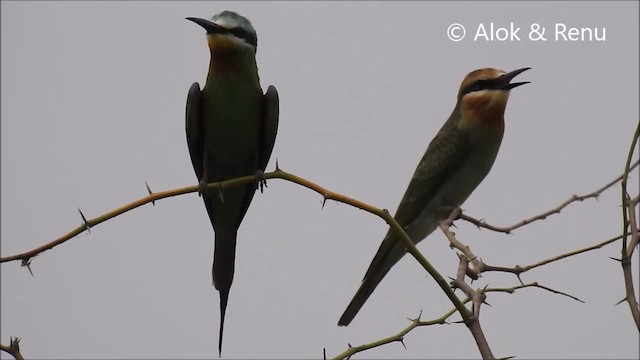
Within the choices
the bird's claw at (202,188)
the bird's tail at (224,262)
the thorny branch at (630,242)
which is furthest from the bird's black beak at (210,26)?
the thorny branch at (630,242)

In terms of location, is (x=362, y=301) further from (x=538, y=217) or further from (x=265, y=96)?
(x=538, y=217)

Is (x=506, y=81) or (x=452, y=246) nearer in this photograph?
(x=452, y=246)

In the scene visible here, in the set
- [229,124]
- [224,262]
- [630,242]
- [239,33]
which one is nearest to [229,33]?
[239,33]

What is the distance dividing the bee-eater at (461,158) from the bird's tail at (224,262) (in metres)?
0.79

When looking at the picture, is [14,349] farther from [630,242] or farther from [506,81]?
[506,81]

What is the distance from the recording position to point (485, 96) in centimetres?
399

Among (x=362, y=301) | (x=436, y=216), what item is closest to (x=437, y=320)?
(x=362, y=301)

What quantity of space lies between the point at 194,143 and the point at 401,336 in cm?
212

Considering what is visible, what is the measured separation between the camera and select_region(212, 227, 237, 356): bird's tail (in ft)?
11.4

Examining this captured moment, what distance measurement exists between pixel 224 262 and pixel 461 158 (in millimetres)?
1259

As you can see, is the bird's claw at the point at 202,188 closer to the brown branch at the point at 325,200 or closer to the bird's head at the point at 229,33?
the brown branch at the point at 325,200

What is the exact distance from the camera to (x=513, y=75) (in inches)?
147

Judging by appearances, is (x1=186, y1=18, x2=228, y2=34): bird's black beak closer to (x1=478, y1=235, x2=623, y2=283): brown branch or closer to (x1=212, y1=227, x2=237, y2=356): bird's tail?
(x1=212, y1=227, x2=237, y2=356): bird's tail

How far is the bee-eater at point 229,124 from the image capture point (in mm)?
3805
